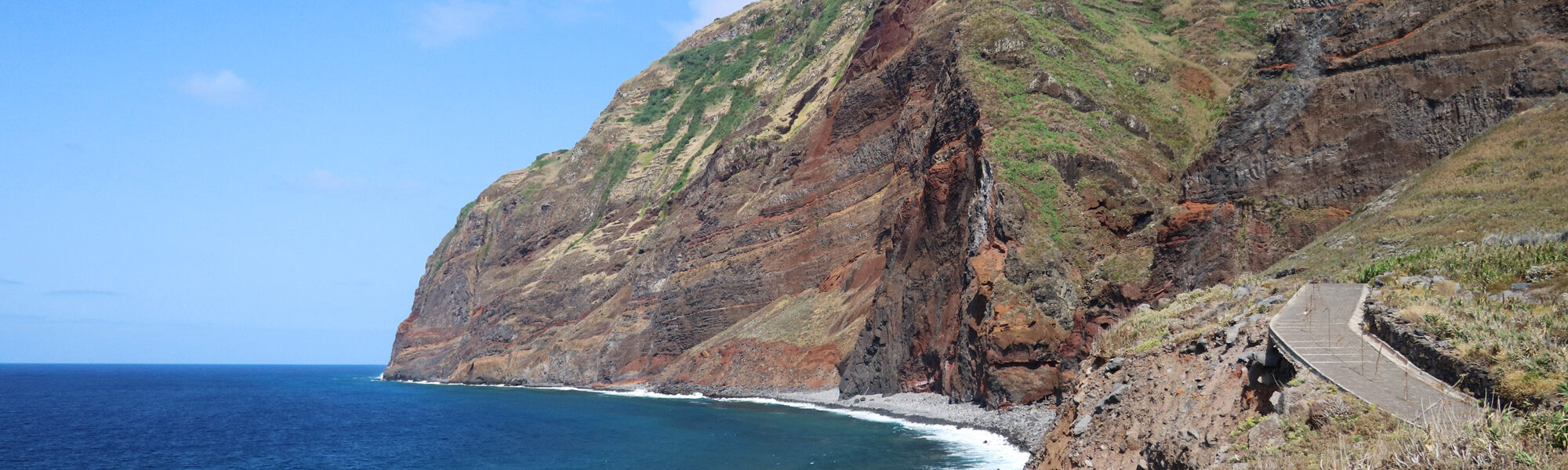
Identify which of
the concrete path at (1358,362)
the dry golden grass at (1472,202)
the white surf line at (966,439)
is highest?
the dry golden grass at (1472,202)

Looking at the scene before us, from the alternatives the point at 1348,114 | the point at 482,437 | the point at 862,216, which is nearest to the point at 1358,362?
the point at 1348,114

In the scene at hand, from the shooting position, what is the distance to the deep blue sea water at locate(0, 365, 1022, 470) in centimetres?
4012

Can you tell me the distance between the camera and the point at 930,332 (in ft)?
178

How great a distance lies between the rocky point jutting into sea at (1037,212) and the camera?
20891mm

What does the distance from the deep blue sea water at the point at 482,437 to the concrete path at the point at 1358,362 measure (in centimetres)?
1872

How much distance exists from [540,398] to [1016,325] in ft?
176

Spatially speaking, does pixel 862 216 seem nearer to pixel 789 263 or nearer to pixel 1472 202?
pixel 789 263

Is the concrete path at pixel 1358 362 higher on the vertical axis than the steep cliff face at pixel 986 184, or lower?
lower

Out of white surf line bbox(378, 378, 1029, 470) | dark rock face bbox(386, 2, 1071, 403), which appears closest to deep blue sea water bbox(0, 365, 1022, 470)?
white surf line bbox(378, 378, 1029, 470)

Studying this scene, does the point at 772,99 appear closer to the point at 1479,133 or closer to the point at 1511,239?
the point at 1479,133

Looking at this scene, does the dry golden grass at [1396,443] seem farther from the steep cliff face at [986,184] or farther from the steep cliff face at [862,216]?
the steep cliff face at [862,216]

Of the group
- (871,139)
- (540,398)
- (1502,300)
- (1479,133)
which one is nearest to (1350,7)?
(1479,133)

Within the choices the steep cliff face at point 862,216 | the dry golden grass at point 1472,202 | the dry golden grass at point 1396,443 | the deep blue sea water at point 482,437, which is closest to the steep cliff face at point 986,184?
the steep cliff face at point 862,216

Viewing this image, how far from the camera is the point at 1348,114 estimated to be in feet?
Result: 123
